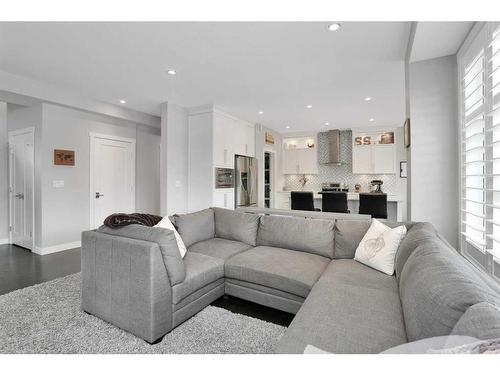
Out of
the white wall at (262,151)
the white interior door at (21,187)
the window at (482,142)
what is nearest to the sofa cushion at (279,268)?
the window at (482,142)

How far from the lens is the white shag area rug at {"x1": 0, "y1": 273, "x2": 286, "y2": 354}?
159 centimetres

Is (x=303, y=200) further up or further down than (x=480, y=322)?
further up

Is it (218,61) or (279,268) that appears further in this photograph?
(218,61)

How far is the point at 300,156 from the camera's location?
22.8 feet

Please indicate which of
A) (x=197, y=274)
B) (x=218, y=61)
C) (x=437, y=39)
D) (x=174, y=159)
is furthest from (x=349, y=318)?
(x=174, y=159)

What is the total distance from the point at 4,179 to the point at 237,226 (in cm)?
457

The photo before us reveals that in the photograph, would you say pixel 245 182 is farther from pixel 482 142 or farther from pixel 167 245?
pixel 482 142

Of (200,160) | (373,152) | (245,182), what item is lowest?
(245,182)

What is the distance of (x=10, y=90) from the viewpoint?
3.17 metres

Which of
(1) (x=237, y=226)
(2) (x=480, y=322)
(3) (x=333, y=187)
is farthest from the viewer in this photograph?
(3) (x=333, y=187)

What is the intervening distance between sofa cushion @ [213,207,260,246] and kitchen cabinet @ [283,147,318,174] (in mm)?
4261

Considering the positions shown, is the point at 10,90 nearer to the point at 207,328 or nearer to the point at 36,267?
the point at 36,267

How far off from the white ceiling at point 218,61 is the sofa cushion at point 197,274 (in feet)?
6.83

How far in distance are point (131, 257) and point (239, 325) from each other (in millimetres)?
953
